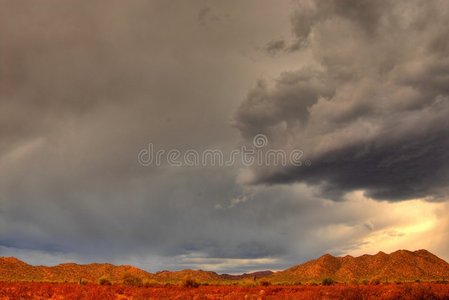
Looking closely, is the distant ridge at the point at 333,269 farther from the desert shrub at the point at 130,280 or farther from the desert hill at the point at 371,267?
the desert shrub at the point at 130,280

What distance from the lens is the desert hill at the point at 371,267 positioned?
13738cm

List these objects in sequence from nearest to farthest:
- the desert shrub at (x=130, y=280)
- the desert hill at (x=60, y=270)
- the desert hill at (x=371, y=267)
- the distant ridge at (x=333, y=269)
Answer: the desert shrub at (x=130, y=280) < the desert hill at (x=60, y=270) < the distant ridge at (x=333, y=269) < the desert hill at (x=371, y=267)

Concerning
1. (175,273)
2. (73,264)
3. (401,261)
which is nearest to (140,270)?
(175,273)

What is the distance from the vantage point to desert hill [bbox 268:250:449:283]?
451 feet

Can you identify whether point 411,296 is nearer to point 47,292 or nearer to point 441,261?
point 47,292

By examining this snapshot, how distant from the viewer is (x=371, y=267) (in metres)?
149

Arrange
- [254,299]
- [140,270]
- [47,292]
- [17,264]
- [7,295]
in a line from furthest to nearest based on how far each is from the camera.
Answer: [140,270]
[17,264]
[47,292]
[7,295]
[254,299]

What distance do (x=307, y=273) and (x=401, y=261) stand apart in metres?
31.3

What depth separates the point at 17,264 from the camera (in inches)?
5664

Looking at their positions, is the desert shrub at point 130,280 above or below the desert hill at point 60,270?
below

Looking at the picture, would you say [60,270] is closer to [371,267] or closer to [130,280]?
[371,267]

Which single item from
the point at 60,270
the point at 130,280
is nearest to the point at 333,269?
the point at 60,270

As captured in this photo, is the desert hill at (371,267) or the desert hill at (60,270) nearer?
the desert hill at (60,270)

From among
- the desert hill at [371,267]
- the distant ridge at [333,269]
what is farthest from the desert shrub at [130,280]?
the desert hill at [371,267]
